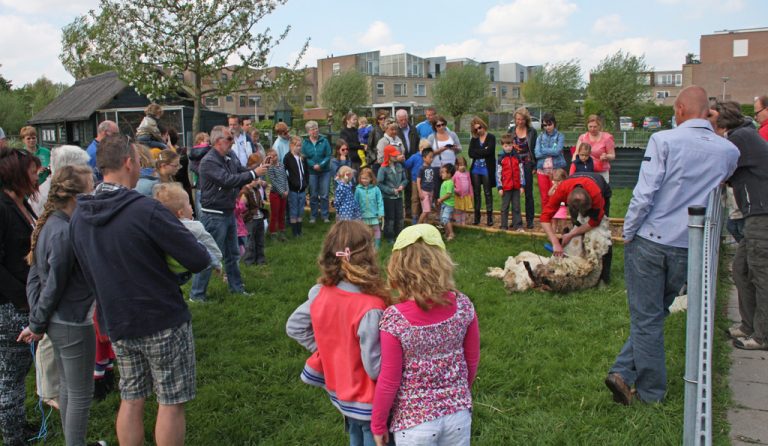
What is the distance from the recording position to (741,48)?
6706cm

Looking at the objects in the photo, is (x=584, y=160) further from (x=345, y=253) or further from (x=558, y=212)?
(x=345, y=253)

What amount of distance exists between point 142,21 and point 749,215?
1729 cm

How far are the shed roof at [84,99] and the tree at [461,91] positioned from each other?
35.2 metres

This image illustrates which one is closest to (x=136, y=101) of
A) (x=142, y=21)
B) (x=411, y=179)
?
(x=142, y=21)

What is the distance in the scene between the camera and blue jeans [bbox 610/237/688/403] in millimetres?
4191

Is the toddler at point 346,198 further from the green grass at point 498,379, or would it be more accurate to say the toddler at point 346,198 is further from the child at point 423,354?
the child at point 423,354

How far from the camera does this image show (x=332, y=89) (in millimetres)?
64688

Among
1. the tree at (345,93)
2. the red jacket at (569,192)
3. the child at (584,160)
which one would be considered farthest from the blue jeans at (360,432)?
the tree at (345,93)

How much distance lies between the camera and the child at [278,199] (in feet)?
34.6

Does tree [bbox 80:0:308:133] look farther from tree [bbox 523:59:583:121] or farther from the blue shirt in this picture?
tree [bbox 523:59:583:121]

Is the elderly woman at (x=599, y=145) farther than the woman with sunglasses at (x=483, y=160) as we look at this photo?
No

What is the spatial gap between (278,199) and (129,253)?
24.8 feet

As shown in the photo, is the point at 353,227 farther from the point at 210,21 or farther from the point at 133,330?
the point at 210,21

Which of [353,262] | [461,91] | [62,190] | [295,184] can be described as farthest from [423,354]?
[461,91]
